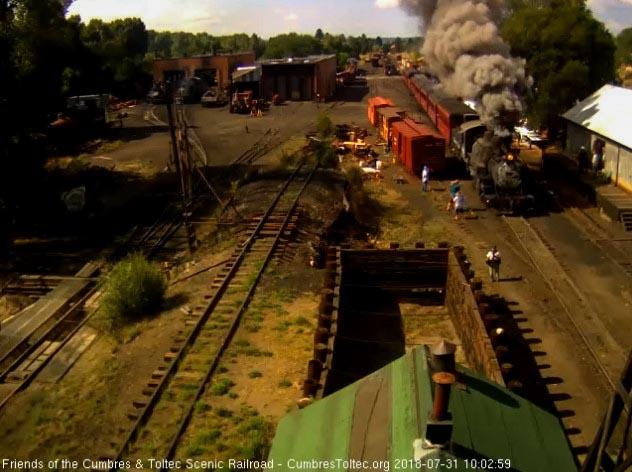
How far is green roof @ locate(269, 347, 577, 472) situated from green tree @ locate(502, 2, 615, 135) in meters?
31.5

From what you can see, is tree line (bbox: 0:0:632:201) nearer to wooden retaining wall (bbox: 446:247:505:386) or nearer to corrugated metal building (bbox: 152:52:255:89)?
corrugated metal building (bbox: 152:52:255:89)

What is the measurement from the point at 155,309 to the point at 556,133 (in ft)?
94.1

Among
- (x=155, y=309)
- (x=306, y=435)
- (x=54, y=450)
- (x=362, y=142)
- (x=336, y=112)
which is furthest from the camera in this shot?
(x=336, y=112)

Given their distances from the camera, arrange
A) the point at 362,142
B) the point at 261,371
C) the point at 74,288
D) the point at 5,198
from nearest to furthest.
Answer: the point at 261,371
the point at 74,288
the point at 5,198
the point at 362,142

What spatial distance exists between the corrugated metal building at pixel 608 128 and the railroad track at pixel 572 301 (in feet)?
18.8

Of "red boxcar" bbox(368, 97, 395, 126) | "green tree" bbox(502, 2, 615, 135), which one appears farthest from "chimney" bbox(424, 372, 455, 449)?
"red boxcar" bbox(368, 97, 395, 126)

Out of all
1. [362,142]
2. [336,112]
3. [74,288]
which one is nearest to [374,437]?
[74,288]

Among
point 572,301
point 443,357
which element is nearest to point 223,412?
point 443,357

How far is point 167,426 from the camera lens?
1037 cm

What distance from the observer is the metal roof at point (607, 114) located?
26094 millimetres

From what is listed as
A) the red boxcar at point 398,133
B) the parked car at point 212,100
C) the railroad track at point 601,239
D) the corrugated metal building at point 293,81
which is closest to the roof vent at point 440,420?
the railroad track at point 601,239

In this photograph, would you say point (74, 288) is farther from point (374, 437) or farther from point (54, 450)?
point (374, 437)

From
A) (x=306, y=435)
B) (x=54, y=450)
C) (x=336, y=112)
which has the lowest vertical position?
(x=54, y=450)

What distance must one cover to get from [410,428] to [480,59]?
22098mm
